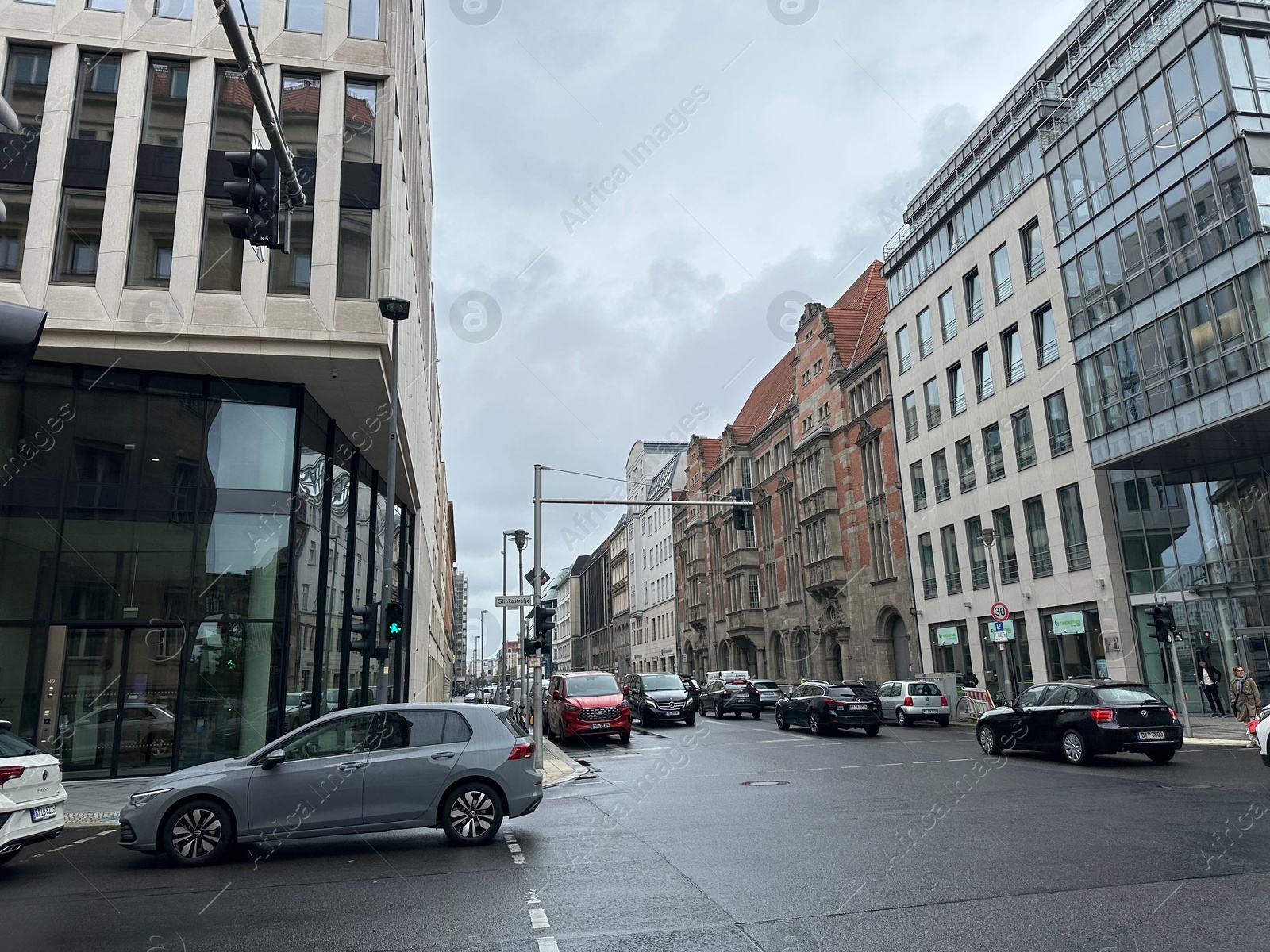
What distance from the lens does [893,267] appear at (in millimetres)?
42438

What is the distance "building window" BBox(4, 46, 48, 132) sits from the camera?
1753 centimetres

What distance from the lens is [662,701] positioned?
96.9 ft

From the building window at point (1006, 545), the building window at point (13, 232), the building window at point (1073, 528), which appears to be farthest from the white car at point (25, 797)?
the building window at point (1006, 545)

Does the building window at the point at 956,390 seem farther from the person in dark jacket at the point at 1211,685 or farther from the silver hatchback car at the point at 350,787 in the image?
the silver hatchback car at the point at 350,787

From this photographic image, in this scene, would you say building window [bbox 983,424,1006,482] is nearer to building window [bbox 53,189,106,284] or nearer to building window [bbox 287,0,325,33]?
building window [bbox 287,0,325,33]

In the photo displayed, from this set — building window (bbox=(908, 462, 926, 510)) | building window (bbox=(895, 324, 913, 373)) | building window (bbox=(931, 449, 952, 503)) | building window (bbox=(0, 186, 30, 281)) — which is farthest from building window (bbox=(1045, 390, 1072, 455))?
building window (bbox=(0, 186, 30, 281))

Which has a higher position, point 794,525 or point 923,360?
point 923,360

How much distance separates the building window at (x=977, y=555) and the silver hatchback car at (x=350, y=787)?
29.4m

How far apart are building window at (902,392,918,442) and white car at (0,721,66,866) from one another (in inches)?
1448

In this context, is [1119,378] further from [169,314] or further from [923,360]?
[169,314]

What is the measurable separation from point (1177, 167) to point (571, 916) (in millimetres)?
26625

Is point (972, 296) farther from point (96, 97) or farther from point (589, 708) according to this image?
point (96, 97)

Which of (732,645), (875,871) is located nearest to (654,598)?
(732,645)

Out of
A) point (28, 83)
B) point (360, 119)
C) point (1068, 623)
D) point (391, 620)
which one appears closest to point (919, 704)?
point (1068, 623)
